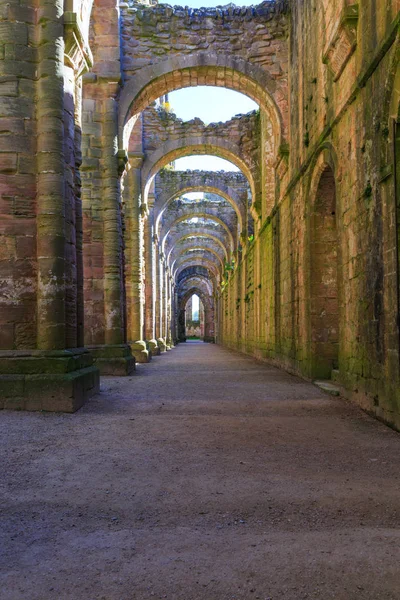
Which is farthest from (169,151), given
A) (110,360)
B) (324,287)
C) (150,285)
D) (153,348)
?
(324,287)

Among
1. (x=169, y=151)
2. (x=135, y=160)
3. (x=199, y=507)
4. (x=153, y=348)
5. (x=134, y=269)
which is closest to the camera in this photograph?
(x=199, y=507)

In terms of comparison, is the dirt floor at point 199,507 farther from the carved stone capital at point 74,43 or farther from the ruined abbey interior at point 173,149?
the carved stone capital at point 74,43

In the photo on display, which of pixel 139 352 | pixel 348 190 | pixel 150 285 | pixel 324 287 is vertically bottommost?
pixel 139 352

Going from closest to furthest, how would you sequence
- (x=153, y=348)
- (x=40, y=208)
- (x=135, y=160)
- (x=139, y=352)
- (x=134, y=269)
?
1. (x=40, y=208)
2. (x=139, y=352)
3. (x=134, y=269)
4. (x=135, y=160)
5. (x=153, y=348)

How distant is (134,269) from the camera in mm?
14859

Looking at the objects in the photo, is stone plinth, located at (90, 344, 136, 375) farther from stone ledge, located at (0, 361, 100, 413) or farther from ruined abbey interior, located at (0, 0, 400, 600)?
stone ledge, located at (0, 361, 100, 413)

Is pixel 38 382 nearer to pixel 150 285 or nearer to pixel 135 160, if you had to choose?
pixel 135 160

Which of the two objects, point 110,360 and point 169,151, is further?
point 169,151

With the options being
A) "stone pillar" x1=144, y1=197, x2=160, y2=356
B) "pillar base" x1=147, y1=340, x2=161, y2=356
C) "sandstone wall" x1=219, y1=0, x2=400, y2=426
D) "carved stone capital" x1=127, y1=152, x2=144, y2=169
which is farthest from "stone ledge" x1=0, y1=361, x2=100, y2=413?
"stone pillar" x1=144, y1=197, x2=160, y2=356

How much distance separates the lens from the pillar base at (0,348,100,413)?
564cm

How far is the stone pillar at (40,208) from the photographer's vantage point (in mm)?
5883

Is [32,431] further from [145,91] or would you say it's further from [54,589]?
[145,91]

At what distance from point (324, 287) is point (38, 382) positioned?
5.00 m

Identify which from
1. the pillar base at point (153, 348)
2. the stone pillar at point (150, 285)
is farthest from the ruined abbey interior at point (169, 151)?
the pillar base at point (153, 348)
